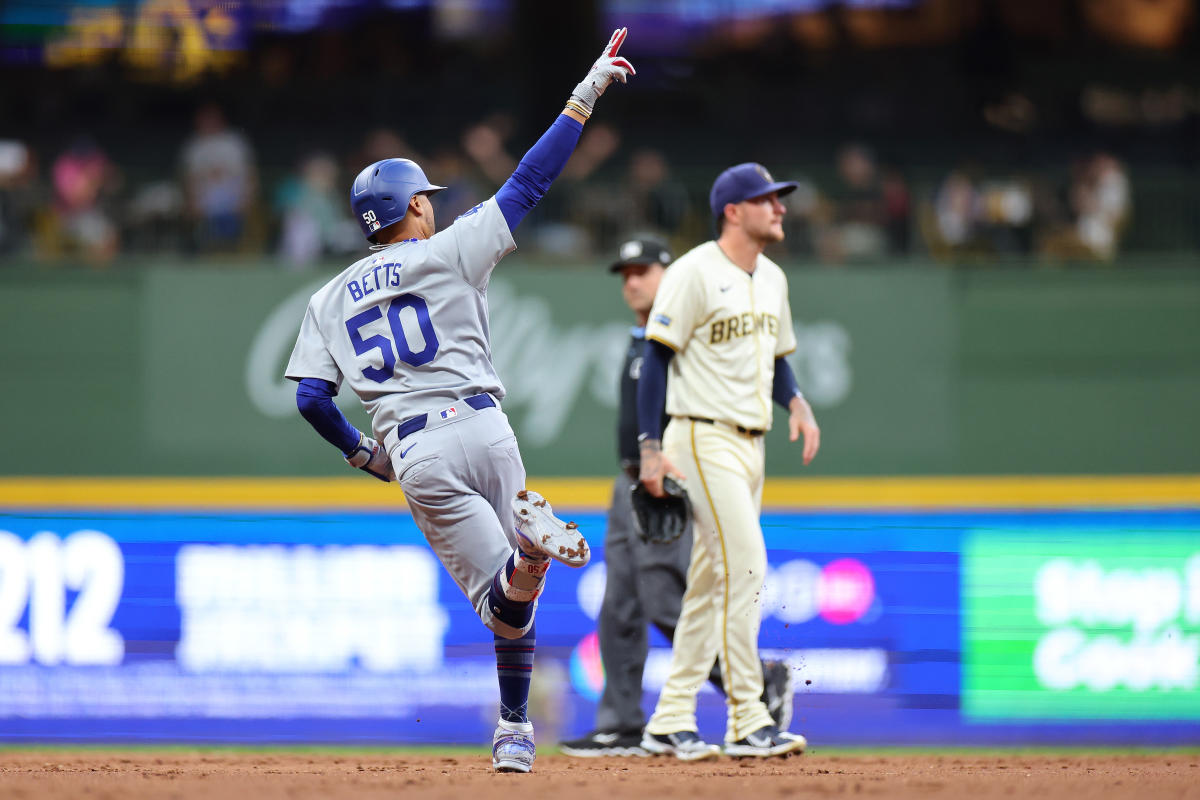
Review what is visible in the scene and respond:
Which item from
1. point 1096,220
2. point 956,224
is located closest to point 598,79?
point 956,224

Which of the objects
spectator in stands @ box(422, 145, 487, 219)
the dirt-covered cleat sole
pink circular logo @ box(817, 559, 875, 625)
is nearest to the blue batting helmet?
the dirt-covered cleat sole

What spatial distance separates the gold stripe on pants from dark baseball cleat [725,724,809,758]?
26 mm

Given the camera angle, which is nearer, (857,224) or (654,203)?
(654,203)

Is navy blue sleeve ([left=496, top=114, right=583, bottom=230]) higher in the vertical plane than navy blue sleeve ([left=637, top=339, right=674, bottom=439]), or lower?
higher

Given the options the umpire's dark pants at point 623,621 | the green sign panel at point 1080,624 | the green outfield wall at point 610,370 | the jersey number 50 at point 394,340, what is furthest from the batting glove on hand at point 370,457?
the green outfield wall at point 610,370

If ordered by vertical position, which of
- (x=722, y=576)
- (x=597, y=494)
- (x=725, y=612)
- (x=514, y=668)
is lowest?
(x=514, y=668)

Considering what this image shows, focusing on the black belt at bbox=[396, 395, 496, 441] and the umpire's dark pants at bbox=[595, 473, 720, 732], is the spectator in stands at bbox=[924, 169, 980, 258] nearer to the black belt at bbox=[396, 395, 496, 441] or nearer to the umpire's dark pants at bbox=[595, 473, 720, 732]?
the umpire's dark pants at bbox=[595, 473, 720, 732]

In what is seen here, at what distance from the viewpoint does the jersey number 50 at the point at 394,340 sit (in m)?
4.69

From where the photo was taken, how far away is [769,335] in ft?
18.5

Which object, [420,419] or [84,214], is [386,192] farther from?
[84,214]

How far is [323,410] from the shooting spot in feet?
15.6

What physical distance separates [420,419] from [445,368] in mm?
187

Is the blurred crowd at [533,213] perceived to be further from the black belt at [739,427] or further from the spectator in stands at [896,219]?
the black belt at [739,427]

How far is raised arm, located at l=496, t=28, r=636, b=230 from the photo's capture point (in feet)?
15.5
